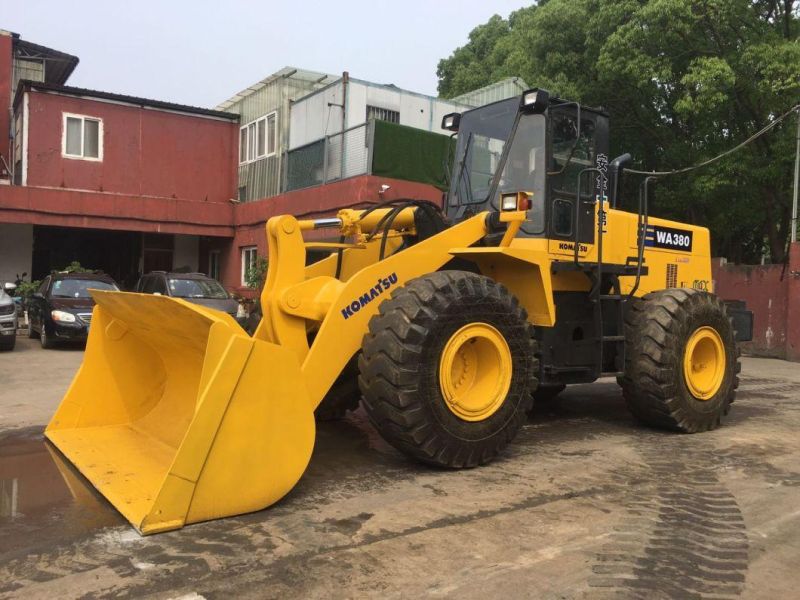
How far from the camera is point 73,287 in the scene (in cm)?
1430

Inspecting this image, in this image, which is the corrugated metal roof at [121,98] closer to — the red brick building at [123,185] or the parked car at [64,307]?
the red brick building at [123,185]

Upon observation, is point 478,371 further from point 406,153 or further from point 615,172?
point 406,153

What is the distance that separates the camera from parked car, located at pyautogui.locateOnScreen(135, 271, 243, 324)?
13812mm

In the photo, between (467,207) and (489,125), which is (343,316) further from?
(489,125)

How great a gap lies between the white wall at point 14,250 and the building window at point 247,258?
6.72m

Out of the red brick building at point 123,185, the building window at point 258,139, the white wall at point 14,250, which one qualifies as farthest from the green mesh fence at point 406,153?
the white wall at point 14,250

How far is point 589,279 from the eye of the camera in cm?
633

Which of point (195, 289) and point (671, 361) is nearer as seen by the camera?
A: point (671, 361)

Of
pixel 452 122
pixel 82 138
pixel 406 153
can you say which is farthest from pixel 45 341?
pixel 452 122

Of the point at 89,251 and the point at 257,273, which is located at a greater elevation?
the point at 89,251

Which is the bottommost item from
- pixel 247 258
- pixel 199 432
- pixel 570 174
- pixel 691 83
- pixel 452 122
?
pixel 199 432

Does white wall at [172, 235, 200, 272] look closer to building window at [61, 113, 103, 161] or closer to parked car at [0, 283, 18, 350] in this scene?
building window at [61, 113, 103, 161]

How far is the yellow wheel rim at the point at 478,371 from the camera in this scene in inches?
193

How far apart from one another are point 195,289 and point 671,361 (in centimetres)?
1073
